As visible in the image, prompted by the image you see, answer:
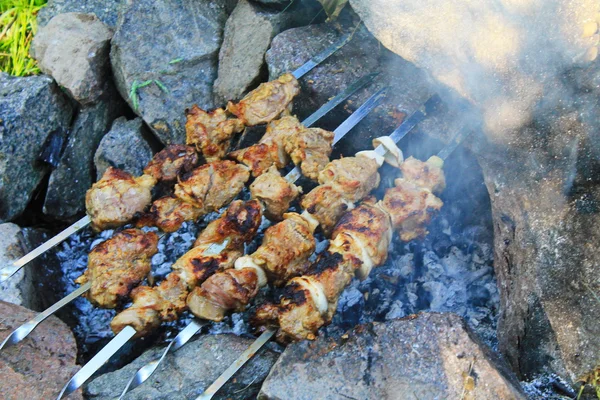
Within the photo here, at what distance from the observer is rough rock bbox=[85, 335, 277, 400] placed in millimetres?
2773

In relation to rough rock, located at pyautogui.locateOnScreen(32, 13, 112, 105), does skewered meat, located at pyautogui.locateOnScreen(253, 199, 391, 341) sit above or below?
below

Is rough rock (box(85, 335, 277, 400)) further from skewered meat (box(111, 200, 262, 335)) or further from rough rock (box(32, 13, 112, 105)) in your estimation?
rough rock (box(32, 13, 112, 105))

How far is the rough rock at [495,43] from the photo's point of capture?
2.65 metres

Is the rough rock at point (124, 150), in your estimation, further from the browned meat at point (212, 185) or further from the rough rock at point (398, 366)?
the rough rock at point (398, 366)

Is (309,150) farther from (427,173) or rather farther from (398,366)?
(398,366)

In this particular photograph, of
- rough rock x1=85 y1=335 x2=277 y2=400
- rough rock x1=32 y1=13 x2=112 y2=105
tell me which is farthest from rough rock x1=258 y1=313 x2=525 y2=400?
rough rock x1=32 y1=13 x2=112 y2=105

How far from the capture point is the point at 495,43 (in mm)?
2912

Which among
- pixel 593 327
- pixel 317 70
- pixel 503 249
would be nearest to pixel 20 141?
pixel 317 70

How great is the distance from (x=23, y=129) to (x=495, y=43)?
3.65 meters

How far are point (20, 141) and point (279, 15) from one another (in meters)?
2.36

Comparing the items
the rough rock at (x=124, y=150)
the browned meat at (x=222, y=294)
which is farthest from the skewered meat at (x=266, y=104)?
the browned meat at (x=222, y=294)

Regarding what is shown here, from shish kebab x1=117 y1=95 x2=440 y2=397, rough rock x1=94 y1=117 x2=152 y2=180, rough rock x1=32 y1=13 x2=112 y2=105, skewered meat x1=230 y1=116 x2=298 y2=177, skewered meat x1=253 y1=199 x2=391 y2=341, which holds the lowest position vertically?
skewered meat x1=253 y1=199 x2=391 y2=341

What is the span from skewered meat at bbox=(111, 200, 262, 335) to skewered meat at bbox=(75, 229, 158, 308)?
0.11 m

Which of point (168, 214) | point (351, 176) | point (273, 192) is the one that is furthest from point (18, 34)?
point (351, 176)
